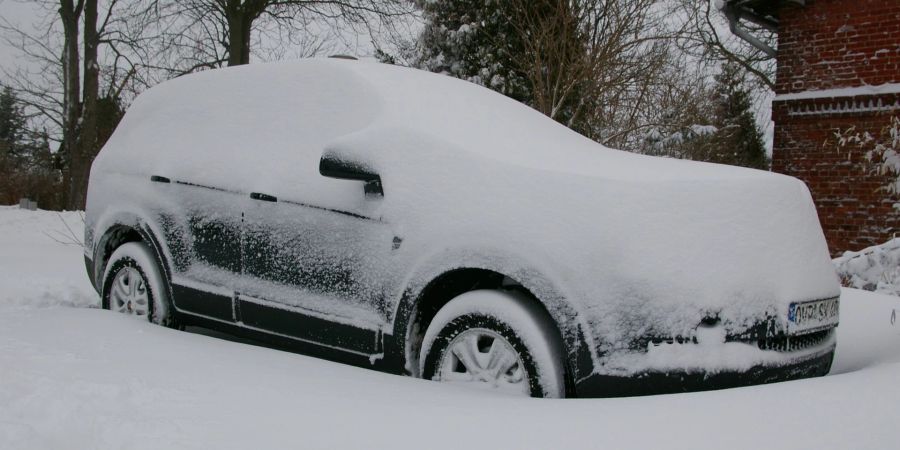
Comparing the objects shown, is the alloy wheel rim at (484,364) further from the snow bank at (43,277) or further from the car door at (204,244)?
the snow bank at (43,277)

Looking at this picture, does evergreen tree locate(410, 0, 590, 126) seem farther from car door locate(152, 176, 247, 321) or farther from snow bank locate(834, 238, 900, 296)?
car door locate(152, 176, 247, 321)

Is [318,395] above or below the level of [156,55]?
below

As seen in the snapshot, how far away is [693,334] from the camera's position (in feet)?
9.52

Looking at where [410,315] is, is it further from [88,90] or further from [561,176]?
[88,90]

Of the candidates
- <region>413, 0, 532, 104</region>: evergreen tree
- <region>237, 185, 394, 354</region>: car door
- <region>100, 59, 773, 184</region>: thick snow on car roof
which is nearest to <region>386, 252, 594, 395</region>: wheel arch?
<region>237, 185, 394, 354</region>: car door

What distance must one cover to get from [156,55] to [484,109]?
16241 millimetres

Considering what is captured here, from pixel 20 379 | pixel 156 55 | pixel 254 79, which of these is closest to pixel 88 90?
pixel 156 55

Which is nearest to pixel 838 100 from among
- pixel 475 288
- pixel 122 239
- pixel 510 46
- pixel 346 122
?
pixel 510 46

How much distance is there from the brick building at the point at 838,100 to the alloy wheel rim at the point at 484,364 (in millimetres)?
8347

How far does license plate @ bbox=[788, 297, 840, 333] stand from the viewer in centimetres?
309

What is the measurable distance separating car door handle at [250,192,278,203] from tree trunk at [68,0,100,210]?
51.6 ft

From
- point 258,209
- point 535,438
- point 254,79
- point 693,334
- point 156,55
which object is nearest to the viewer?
point 535,438

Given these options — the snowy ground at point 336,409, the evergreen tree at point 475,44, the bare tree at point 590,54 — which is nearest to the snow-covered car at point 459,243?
the snowy ground at point 336,409

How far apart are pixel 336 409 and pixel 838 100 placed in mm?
9822
